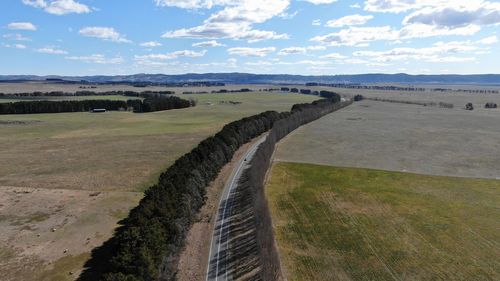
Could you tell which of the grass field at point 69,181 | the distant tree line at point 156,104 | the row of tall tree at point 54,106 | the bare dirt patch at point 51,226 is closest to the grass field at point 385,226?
the bare dirt patch at point 51,226

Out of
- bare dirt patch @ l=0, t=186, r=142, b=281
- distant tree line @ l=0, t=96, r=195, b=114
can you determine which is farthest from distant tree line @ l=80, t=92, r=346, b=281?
distant tree line @ l=0, t=96, r=195, b=114

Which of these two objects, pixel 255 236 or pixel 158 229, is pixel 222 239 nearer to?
pixel 255 236

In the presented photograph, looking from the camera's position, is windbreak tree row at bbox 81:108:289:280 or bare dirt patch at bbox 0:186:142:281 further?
bare dirt patch at bbox 0:186:142:281

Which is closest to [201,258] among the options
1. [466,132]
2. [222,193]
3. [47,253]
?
[47,253]

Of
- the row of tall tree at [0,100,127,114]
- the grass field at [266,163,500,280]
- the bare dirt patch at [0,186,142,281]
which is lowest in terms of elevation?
the grass field at [266,163,500,280]

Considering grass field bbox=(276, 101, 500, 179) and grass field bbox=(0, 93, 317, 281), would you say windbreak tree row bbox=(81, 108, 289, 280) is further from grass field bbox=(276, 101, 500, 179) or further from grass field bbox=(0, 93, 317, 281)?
grass field bbox=(276, 101, 500, 179)

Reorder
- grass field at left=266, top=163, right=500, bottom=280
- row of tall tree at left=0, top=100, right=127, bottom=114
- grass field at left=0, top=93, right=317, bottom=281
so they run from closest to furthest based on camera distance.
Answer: grass field at left=266, top=163, right=500, bottom=280
grass field at left=0, top=93, right=317, bottom=281
row of tall tree at left=0, top=100, right=127, bottom=114

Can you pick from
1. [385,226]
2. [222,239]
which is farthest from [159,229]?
[385,226]

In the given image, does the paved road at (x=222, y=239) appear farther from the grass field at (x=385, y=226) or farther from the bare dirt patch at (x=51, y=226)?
the bare dirt patch at (x=51, y=226)
